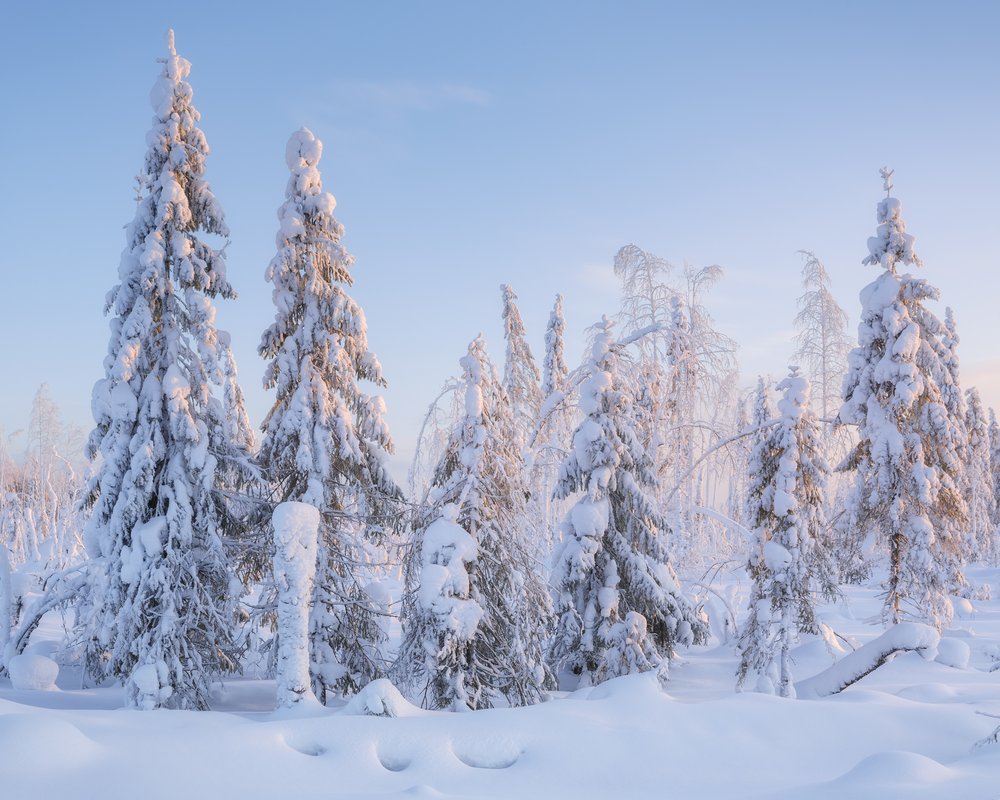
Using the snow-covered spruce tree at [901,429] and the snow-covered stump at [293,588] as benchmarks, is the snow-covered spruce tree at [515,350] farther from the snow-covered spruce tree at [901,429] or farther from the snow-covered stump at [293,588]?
the snow-covered stump at [293,588]

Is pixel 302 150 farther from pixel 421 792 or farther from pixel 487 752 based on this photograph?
pixel 421 792

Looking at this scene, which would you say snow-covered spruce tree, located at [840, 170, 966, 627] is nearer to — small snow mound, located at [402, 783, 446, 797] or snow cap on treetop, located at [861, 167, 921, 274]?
snow cap on treetop, located at [861, 167, 921, 274]

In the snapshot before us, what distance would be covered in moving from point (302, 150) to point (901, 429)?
1577 cm

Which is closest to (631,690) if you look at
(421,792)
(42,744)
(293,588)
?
(421,792)

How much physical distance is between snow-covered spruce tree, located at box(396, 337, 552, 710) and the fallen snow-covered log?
4729 millimetres

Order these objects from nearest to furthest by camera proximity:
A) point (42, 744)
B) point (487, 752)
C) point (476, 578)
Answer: point (42, 744) → point (487, 752) → point (476, 578)

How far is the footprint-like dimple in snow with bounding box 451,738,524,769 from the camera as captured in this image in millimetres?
6816

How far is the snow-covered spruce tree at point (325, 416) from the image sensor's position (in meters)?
13.6

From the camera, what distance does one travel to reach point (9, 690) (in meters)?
14.4

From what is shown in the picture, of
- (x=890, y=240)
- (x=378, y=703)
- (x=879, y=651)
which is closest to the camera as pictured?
(x=378, y=703)

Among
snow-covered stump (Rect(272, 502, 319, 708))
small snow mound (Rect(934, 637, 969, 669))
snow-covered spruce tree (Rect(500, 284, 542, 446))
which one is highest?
snow-covered spruce tree (Rect(500, 284, 542, 446))

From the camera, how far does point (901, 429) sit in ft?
59.9

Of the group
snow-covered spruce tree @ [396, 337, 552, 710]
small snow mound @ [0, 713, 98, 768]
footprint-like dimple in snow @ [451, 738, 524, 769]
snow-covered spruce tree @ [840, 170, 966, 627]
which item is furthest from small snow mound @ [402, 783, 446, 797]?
snow-covered spruce tree @ [840, 170, 966, 627]

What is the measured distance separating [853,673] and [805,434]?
17.2 feet
